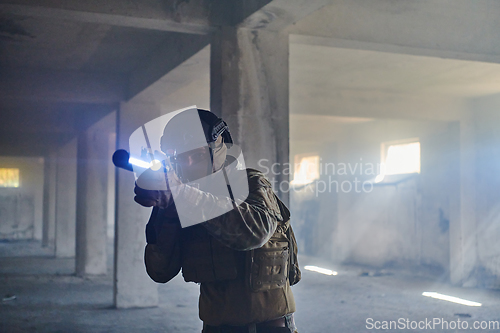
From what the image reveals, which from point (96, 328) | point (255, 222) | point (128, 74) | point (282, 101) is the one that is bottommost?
point (96, 328)

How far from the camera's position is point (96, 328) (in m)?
5.50

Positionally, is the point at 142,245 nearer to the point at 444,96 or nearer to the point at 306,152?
the point at 444,96

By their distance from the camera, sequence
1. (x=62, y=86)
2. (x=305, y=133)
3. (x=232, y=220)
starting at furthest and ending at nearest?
(x=305, y=133)
(x=62, y=86)
(x=232, y=220)

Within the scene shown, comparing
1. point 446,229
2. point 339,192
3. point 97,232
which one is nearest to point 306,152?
point 339,192

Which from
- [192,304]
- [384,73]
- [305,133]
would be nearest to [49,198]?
[305,133]

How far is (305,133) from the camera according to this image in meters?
11.6

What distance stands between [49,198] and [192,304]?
1052cm

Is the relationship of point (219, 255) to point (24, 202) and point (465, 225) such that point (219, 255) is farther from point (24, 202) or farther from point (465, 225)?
point (24, 202)

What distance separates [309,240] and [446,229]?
4.68 meters

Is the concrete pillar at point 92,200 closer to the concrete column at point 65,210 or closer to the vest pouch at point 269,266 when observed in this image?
the concrete column at point 65,210

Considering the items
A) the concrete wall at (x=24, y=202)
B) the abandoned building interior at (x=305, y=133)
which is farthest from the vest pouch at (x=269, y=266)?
the concrete wall at (x=24, y=202)

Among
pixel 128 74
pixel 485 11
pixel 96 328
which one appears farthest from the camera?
pixel 128 74

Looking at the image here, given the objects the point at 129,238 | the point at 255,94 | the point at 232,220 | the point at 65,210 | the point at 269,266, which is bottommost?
the point at 129,238

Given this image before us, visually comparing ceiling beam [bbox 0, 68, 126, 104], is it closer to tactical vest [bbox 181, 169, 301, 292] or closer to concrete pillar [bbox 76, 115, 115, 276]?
concrete pillar [bbox 76, 115, 115, 276]
